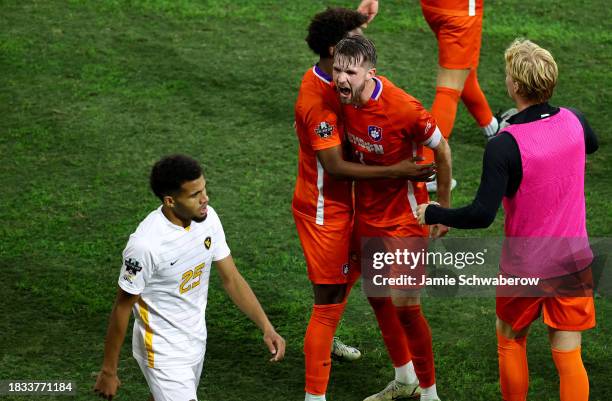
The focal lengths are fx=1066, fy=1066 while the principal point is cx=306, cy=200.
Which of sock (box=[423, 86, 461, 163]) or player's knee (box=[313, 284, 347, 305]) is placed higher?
sock (box=[423, 86, 461, 163])

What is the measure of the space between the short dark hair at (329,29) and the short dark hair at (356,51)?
0.20m

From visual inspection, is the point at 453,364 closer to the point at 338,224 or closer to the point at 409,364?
the point at 409,364

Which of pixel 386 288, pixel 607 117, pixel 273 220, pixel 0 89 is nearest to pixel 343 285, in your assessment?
pixel 386 288

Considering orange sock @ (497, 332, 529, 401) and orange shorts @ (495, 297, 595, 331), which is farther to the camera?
orange sock @ (497, 332, 529, 401)

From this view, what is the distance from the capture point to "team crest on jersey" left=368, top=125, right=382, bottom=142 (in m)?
5.05

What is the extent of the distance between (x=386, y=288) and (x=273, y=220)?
7.49 feet

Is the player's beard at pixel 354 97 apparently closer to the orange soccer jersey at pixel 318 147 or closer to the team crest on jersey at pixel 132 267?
the orange soccer jersey at pixel 318 147

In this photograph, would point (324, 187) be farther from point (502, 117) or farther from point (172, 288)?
point (502, 117)

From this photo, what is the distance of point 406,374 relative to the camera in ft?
18.5

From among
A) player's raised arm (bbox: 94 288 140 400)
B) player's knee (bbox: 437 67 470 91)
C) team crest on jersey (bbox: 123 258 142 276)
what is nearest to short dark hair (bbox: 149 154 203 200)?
team crest on jersey (bbox: 123 258 142 276)

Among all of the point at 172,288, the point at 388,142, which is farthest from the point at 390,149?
the point at 172,288

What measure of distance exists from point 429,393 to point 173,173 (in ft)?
6.25

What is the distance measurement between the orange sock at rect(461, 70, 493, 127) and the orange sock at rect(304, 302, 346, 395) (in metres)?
3.09

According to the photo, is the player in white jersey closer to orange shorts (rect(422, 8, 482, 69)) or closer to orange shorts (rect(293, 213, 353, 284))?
orange shorts (rect(293, 213, 353, 284))
